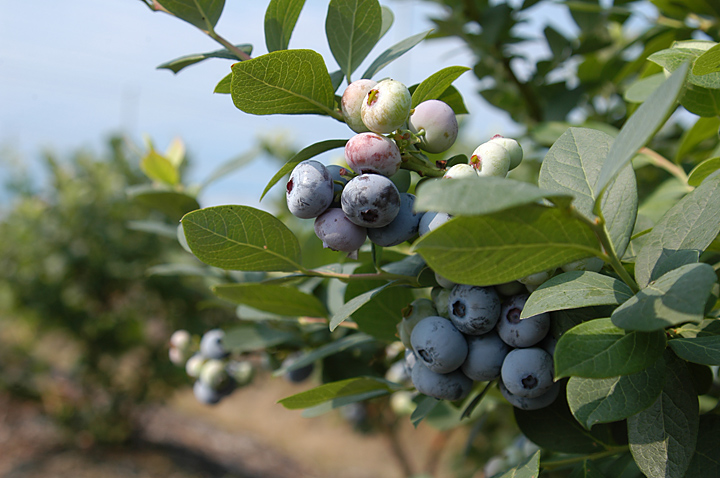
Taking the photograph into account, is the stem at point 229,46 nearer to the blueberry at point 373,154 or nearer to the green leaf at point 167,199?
the blueberry at point 373,154

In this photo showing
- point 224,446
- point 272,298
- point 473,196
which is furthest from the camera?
point 224,446

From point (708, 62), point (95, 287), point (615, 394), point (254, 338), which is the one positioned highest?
point (708, 62)

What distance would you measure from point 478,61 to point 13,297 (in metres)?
3.84

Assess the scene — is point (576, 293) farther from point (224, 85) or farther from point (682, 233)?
point (224, 85)

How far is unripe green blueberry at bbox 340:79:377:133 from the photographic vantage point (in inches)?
19.5

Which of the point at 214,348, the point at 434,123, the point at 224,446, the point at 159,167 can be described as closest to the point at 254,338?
the point at 214,348

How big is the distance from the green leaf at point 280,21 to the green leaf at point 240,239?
0.68ft

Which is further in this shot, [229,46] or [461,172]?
[229,46]

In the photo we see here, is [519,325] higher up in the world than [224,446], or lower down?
higher up

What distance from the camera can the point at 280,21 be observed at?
1.86 feet

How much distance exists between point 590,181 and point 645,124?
0.56 feet

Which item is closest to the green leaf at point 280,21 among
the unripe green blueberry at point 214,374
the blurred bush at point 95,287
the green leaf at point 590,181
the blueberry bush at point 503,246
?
the blueberry bush at point 503,246

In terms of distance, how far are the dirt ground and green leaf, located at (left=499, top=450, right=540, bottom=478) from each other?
299 cm

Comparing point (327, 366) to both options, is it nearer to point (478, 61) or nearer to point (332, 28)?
point (332, 28)
